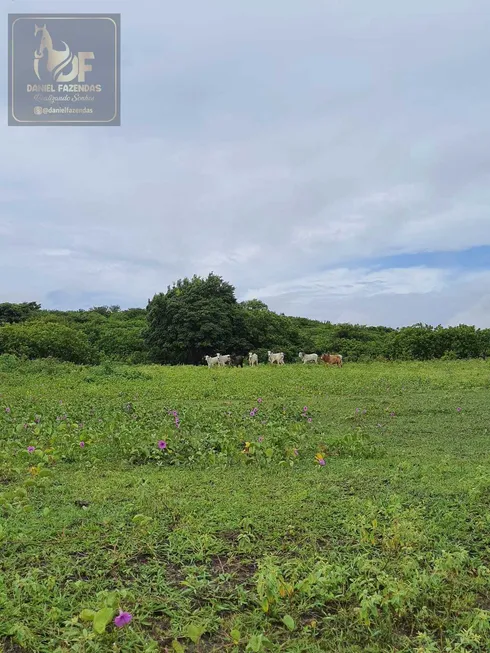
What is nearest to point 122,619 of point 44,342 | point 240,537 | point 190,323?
point 240,537

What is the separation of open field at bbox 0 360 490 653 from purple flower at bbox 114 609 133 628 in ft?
0.19

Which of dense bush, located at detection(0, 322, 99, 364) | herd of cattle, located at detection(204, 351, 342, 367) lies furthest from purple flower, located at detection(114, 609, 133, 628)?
dense bush, located at detection(0, 322, 99, 364)

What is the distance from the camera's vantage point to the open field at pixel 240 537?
7.06 ft

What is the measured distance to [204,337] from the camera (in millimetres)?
24609

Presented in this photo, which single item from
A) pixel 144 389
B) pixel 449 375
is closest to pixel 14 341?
pixel 144 389

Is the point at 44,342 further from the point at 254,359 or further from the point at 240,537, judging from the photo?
the point at 240,537

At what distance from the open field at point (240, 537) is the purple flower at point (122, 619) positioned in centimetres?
6

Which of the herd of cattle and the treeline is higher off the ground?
the treeline

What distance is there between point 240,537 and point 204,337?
2182cm

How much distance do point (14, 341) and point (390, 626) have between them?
2101 cm

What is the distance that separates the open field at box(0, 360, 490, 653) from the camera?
2.15 m

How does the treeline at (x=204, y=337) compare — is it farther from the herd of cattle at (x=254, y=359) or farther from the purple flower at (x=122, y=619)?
the purple flower at (x=122, y=619)

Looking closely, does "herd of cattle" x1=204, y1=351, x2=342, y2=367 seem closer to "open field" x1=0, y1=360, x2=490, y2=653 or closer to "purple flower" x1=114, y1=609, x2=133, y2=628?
"open field" x1=0, y1=360, x2=490, y2=653

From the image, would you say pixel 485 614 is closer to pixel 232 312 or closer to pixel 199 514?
pixel 199 514
